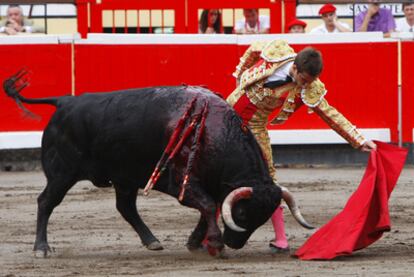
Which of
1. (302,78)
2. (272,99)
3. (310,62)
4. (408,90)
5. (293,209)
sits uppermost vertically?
(310,62)

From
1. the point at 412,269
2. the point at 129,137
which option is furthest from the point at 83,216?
the point at 412,269

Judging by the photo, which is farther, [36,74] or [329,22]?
[329,22]

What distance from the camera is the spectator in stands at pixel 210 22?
47.8 feet

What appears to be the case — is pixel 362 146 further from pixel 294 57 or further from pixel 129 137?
pixel 129 137

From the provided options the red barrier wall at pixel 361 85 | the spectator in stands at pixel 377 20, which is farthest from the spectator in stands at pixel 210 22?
the spectator in stands at pixel 377 20

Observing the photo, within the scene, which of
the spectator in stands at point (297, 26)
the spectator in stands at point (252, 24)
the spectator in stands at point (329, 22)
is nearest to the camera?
the spectator in stands at point (297, 26)

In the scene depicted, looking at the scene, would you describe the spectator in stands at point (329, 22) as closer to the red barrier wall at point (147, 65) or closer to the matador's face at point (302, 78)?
the red barrier wall at point (147, 65)

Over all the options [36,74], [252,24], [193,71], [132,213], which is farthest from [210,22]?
[132,213]

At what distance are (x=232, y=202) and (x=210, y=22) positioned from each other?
257 inches

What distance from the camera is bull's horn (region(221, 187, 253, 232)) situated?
8.25 metres

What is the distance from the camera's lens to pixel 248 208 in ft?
27.5

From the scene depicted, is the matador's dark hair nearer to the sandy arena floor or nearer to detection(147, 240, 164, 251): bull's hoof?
the sandy arena floor

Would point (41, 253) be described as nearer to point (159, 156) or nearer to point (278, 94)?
point (159, 156)

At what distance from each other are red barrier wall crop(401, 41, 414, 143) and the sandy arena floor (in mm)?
789
